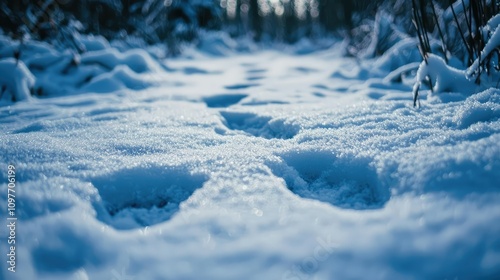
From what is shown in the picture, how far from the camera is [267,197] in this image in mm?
645

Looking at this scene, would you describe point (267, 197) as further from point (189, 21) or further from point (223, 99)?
point (189, 21)

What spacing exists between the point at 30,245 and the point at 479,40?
148 centimetres

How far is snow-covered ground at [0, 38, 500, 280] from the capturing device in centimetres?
48

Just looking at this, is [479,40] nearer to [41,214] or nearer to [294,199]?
[294,199]

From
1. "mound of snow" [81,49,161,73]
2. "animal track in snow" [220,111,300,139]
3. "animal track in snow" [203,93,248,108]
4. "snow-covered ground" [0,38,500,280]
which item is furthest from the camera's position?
"mound of snow" [81,49,161,73]

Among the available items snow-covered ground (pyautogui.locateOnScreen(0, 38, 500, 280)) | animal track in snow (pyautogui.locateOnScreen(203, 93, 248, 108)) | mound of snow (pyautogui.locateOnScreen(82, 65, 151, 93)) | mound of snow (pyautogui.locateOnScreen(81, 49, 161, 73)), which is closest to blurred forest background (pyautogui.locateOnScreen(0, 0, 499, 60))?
mound of snow (pyautogui.locateOnScreen(81, 49, 161, 73))

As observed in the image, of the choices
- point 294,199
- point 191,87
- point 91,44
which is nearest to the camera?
point 294,199

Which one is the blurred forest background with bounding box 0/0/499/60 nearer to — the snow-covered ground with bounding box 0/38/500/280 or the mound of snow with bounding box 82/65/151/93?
the snow-covered ground with bounding box 0/38/500/280

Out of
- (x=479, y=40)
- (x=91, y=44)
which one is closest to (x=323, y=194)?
(x=479, y=40)

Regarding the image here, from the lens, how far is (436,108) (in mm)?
1067

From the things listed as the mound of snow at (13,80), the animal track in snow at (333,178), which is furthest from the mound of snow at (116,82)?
the animal track in snow at (333,178)

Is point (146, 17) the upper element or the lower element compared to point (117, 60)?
upper

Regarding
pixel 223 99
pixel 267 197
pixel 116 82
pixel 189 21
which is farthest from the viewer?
pixel 189 21

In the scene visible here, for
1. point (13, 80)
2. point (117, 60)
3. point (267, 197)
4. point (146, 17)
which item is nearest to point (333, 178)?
point (267, 197)
